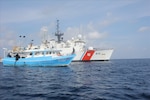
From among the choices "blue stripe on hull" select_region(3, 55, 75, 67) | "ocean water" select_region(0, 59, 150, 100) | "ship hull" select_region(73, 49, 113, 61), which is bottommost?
"ship hull" select_region(73, 49, 113, 61)

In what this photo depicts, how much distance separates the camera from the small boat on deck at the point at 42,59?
44969 mm

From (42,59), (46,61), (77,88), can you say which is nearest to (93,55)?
(42,59)

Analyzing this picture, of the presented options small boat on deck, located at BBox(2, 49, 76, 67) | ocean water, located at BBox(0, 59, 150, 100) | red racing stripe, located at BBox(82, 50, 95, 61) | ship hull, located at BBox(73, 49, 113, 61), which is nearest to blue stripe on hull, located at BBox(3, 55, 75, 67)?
small boat on deck, located at BBox(2, 49, 76, 67)

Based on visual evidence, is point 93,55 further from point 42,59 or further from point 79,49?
point 42,59

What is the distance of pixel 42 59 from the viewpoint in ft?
152

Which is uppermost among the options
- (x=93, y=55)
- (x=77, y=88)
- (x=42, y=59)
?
(x=77, y=88)

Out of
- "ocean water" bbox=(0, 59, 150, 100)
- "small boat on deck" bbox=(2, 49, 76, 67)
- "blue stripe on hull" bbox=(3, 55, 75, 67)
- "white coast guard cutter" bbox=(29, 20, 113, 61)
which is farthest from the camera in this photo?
"white coast guard cutter" bbox=(29, 20, 113, 61)

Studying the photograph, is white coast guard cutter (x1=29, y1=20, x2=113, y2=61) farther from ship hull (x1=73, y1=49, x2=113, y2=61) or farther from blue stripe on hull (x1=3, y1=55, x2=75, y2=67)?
blue stripe on hull (x1=3, y1=55, x2=75, y2=67)

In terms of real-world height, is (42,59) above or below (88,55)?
above

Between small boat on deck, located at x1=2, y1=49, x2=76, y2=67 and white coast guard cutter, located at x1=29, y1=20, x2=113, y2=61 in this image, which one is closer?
small boat on deck, located at x1=2, y1=49, x2=76, y2=67

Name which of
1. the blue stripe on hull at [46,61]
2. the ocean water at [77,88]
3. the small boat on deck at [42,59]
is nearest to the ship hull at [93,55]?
the small boat on deck at [42,59]

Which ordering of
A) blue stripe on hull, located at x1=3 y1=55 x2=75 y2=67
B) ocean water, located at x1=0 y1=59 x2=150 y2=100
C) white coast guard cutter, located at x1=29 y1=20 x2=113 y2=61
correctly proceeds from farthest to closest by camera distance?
1. white coast guard cutter, located at x1=29 y1=20 x2=113 y2=61
2. blue stripe on hull, located at x1=3 y1=55 x2=75 y2=67
3. ocean water, located at x1=0 y1=59 x2=150 y2=100

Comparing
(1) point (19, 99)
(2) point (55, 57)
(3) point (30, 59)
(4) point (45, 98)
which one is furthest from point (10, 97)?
(3) point (30, 59)

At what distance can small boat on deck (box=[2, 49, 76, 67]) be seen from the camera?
148ft
